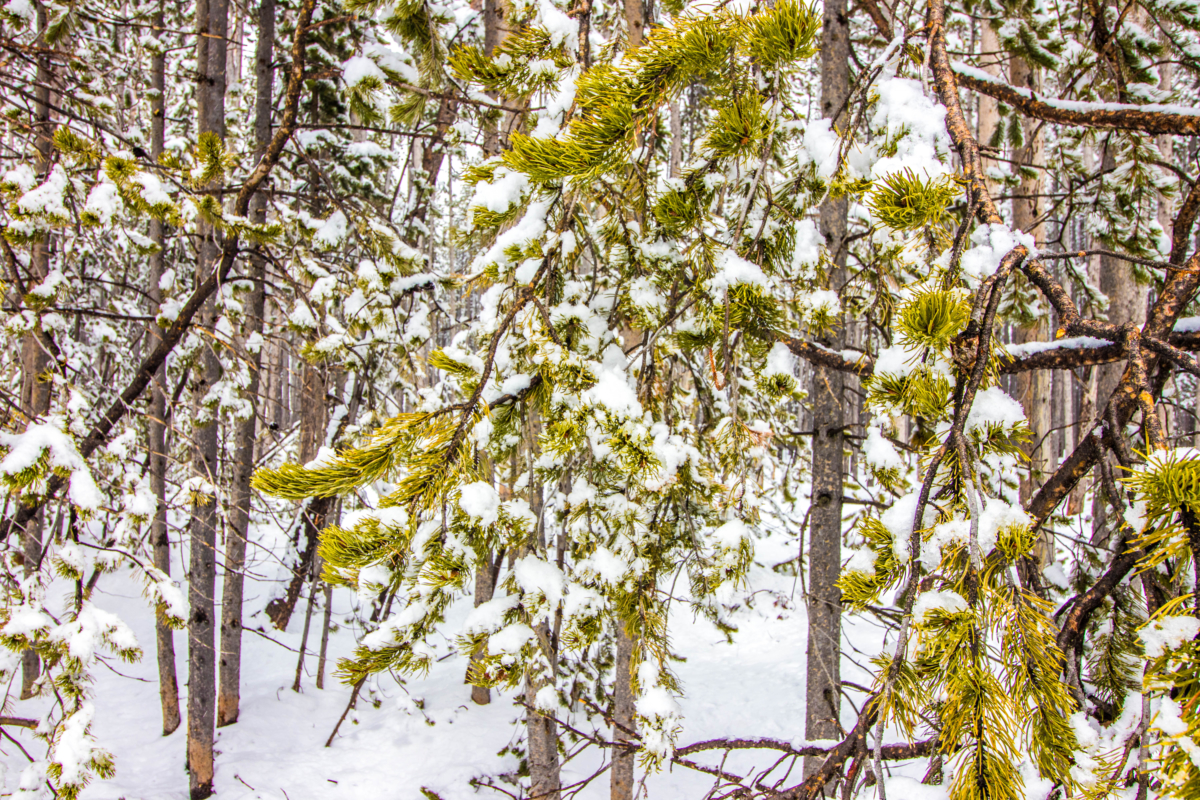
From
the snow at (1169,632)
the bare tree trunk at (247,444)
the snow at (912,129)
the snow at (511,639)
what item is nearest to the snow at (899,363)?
the snow at (912,129)

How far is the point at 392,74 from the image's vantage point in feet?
10.7

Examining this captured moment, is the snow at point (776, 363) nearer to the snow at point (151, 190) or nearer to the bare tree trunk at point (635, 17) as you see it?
the bare tree trunk at point (635, 17)

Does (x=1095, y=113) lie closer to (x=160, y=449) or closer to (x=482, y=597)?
(x=482, y=597)

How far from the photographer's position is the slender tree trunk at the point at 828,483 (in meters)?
3.24

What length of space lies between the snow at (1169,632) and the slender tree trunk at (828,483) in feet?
8.37

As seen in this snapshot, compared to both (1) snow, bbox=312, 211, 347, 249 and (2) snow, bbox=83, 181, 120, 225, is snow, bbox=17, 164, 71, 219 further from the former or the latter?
(1) snow, bbox=312, 211, 347, 249

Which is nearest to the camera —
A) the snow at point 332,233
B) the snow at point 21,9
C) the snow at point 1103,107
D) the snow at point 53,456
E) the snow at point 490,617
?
the snow at point 1103,107

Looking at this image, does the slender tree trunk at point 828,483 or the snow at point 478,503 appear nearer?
the snow at point 478,503

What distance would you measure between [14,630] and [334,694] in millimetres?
5935

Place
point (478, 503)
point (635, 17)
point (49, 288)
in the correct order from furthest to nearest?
point (635, 17) < point (49, 288) < point (478, 503)

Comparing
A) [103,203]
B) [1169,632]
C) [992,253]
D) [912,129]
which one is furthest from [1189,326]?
[103,203]

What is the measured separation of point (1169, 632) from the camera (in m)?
0.67

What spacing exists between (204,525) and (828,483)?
442 cm

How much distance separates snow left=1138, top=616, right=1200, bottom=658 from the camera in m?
0.66
